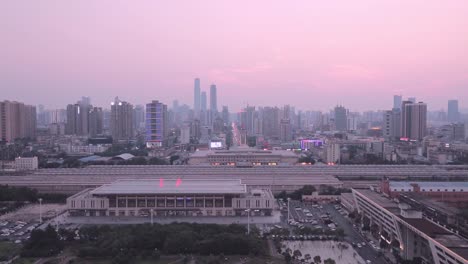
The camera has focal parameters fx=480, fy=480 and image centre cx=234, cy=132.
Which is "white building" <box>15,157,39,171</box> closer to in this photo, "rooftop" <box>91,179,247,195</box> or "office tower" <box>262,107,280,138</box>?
"rooftop" <box>91,179,247,195</box>

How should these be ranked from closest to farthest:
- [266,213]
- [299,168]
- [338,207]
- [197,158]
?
[266,213] → [338,207] → [299,168] → [197,158]

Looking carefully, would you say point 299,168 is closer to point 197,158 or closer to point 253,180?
point 253,180

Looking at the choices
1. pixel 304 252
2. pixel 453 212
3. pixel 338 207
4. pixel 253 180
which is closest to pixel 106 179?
pixel 253 180

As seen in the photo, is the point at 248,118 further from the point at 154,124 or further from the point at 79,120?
the point at 154,124

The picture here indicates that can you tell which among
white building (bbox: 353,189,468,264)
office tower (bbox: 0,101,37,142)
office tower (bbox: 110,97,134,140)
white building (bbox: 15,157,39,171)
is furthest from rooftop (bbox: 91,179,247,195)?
office tower (bbox: 110,97,134,140)

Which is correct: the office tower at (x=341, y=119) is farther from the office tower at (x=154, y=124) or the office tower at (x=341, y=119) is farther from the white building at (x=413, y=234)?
the white building at (x=413, y=234)

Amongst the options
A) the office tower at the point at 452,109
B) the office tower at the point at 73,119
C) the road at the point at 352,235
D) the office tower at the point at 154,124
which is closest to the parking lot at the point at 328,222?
the road at the point at 352,235

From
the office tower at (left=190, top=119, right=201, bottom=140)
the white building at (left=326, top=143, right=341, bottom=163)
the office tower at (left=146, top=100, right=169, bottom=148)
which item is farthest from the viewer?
the office tower at (left=190, top=119, right=201, bottom=140)
